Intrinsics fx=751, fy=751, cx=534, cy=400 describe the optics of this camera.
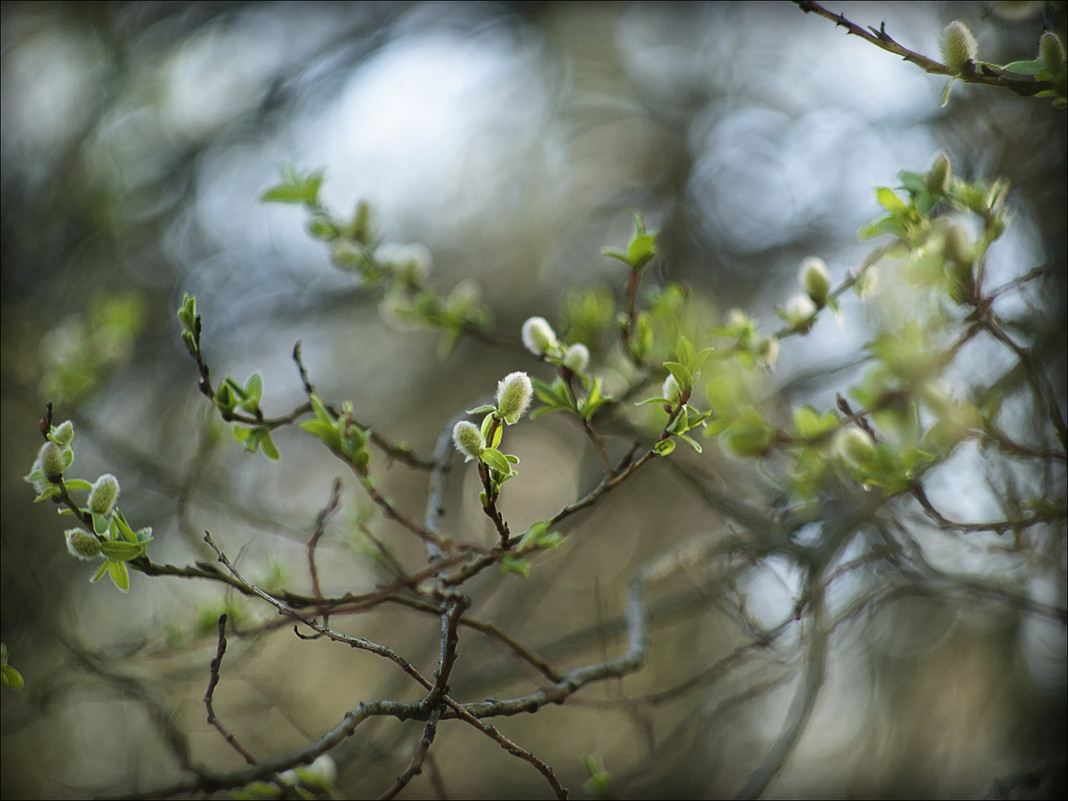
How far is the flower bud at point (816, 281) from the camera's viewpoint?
4.23 ft

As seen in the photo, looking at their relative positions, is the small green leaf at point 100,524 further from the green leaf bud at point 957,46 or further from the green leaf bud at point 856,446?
the green leaf bud at point 957,46

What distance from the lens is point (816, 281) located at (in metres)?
1.29

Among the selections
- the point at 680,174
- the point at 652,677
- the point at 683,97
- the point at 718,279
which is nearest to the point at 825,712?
the point at 652,677

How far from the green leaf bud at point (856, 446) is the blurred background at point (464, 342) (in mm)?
957

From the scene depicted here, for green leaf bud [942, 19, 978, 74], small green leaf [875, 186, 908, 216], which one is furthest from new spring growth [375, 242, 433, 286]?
green leaf bud [942, 19, 978, 74]

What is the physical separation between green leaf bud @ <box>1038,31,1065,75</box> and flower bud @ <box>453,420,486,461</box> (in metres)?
0.82

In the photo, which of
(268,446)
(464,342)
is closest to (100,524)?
(268,446)

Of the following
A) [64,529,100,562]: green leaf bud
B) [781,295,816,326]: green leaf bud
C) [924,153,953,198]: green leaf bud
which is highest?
[924,153,953,198]: green leaf bud

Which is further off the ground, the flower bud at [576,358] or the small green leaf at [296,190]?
the small green leaf at [296,190]

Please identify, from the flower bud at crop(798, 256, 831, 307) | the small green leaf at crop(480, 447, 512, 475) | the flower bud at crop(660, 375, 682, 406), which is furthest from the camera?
the flower bud at crop(798, 256, 831, 307)

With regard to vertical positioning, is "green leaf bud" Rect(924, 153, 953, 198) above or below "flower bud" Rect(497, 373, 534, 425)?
above

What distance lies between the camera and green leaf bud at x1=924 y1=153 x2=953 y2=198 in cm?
107

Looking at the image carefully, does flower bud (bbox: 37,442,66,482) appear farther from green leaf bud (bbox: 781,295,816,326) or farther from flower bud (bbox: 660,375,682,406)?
green leaf bud (bbox: 781,295,816,326)

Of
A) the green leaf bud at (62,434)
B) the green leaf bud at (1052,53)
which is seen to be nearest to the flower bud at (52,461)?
the green leaf bud at (62,434)
